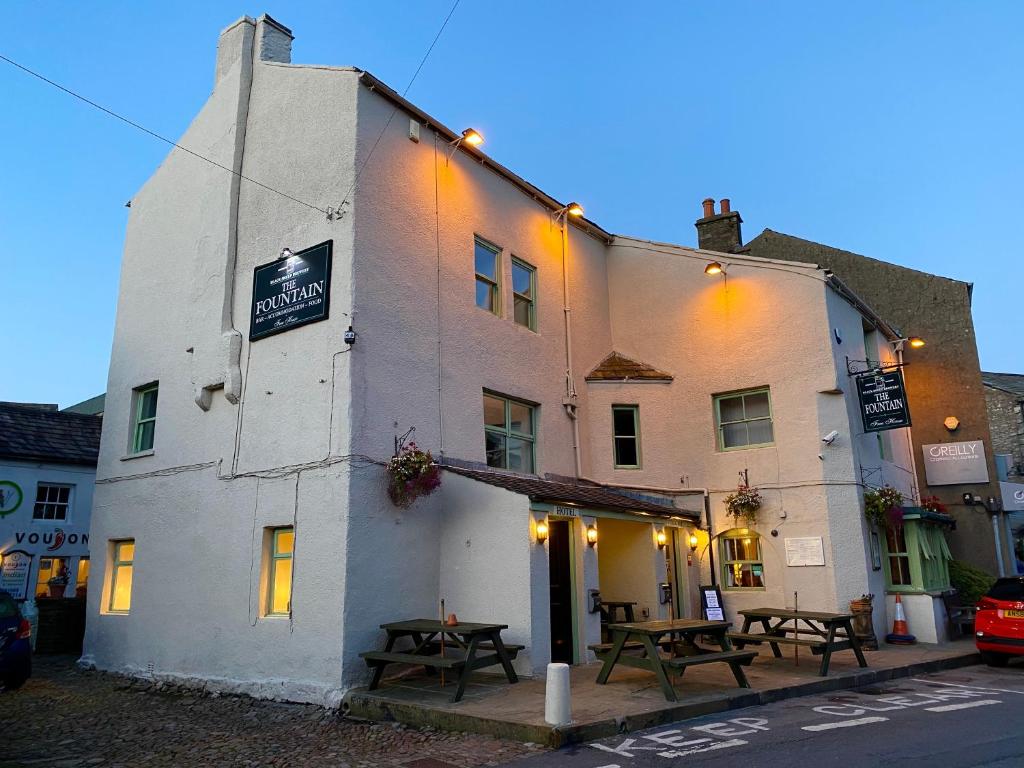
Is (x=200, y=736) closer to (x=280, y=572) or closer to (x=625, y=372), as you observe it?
(x=280, y=572)

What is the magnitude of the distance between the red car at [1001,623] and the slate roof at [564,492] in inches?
204

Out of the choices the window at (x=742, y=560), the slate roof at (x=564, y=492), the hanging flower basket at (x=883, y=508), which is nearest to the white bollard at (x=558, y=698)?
the slate roof at (x=564, y=492)

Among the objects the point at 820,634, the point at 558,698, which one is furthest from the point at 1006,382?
the point at 558,698

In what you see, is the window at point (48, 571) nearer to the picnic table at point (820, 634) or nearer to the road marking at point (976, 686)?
the picnic table at point (820, 634)

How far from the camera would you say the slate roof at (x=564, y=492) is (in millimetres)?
11344

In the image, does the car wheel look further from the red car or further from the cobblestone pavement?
the cobblestone pavement

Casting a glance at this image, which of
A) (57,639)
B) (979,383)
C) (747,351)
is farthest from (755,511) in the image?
(57,639)

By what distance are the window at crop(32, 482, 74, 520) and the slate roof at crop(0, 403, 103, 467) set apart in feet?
2.75

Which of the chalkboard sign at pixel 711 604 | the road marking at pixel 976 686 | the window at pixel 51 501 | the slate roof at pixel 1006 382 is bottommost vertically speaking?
the road marking at pixel 976 686

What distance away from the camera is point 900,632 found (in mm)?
14953

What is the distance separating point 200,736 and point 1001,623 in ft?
40.9

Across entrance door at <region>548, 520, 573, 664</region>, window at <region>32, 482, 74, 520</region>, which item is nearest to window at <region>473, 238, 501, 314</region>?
entrance door at <region>548, 520, 573, 664</region>

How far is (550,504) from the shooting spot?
11336mm

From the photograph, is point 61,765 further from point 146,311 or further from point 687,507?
point 687,507
